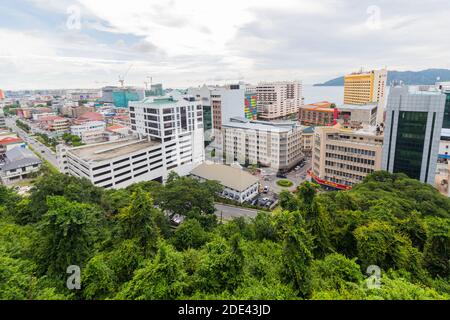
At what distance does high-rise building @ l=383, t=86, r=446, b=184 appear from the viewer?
88.8 ft

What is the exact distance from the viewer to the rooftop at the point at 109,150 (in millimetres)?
32250

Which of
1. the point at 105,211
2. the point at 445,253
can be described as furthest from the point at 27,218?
the point at 445,253

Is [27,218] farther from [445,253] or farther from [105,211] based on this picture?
[445,253]

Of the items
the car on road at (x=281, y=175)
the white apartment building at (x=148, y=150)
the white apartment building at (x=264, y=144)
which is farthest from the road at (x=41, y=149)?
the car on road at (x=281, y=175)

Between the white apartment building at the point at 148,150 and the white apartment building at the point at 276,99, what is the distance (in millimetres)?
49548

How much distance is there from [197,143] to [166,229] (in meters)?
25.9

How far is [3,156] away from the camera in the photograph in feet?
176

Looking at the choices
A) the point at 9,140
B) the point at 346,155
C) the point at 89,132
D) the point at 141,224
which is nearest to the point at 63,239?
the point at 141,224

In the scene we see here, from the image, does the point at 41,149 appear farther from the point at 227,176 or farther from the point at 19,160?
the point at 227,176

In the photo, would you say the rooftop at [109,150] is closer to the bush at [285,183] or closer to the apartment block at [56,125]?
the bush at [285,183]

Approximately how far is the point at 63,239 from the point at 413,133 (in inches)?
1357

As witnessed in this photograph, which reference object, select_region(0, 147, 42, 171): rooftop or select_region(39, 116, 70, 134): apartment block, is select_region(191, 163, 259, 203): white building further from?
select_region(39, 116, 70, 134): apartment block

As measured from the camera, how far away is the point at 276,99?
289 ft

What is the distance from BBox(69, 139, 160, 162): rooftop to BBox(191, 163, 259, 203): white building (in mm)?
8941
